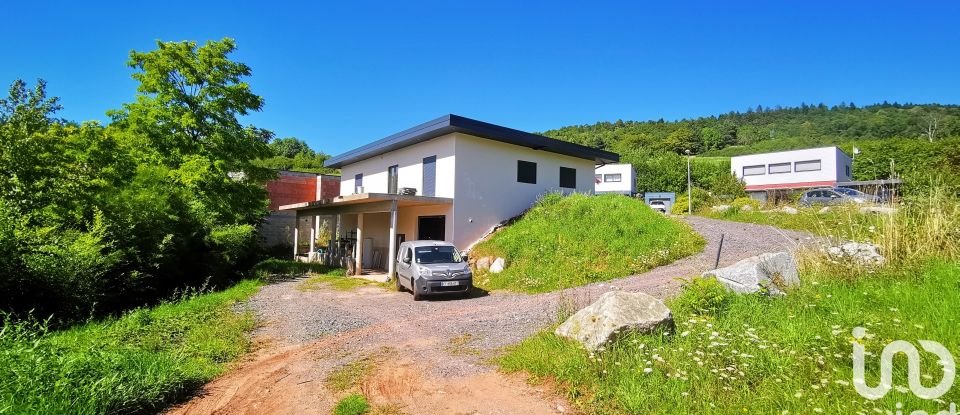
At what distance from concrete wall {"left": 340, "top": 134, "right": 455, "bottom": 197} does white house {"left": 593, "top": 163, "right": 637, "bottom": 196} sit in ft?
87.4

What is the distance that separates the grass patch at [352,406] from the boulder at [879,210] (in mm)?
7410

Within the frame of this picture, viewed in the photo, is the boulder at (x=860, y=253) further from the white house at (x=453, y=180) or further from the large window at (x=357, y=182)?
the large window at (x=357, y=182)

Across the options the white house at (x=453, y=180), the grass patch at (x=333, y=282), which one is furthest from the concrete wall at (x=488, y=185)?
the grass patch at (x=333, y=282)

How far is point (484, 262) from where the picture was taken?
14836 mm

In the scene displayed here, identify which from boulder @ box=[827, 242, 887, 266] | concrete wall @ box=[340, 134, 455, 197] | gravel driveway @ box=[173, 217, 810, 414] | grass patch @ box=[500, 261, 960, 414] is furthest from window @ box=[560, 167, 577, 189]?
grass patch @ box=[500, 261, 960, 414]

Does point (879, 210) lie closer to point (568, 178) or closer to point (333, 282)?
point (333, 282)

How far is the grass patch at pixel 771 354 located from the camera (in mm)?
3543

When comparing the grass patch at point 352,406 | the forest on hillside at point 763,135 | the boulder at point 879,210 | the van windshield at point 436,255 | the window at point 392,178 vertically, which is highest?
the forest on hillside at point 763,135

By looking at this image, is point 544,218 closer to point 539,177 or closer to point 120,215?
point 539,177

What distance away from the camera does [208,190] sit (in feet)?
52.7

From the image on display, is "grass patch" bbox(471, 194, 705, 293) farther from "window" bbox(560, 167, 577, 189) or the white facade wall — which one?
the white facade wall

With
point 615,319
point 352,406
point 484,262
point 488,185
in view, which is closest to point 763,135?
point 488,185

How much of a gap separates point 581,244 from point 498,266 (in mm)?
2735

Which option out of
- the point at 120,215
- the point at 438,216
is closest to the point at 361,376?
the point at 120,215
